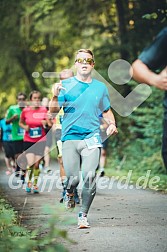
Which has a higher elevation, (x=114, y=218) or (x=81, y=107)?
(x=81, y=107)

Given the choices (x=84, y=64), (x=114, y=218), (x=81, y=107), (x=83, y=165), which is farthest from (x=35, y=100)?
(x=83, y=165)

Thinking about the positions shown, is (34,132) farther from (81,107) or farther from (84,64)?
(81,107)

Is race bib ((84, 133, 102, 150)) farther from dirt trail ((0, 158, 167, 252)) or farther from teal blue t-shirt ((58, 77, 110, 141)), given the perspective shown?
dirt trail ((0, 158, 167, 252))

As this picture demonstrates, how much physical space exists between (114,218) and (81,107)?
1.71 metres

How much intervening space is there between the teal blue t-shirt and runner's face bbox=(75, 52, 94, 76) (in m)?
0.13

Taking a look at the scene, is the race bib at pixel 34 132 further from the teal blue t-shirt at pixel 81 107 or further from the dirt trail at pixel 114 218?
the teal blue t-shirt at pixel 81 107

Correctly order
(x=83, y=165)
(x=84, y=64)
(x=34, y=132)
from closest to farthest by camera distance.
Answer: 1. (x=83, y=165)
2. (x=84, y=64)
3. (x=34, y=132)

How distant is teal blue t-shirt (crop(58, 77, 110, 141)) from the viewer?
27.8ft

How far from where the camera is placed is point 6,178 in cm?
1738

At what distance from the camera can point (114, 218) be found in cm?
929

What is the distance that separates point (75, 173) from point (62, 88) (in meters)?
1.04

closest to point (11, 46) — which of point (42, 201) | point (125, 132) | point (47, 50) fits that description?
point (47, 50)

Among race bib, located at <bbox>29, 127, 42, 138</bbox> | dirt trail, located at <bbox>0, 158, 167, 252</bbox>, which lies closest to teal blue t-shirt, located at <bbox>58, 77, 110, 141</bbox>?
dirt trail, located at <bbox>0, 158, 167, 252</bbox>

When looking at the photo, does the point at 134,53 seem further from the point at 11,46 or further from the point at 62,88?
the point at 62,88
